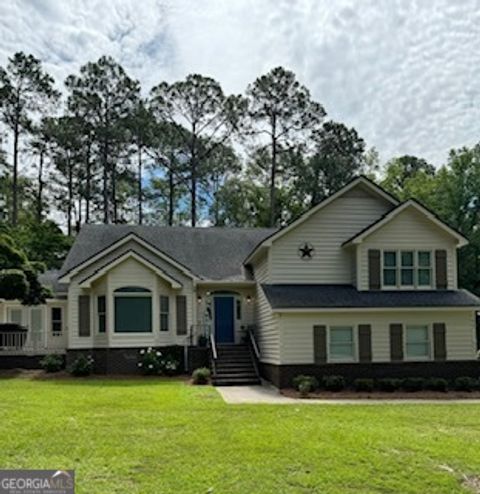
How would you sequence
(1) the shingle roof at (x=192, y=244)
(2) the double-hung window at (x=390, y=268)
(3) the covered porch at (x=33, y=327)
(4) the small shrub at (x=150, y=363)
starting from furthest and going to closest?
(1) the shingle roof at (x=192, y=244) < (3) the covered porch at (x=33, y=327) < (4) the small shrub at (x=150, y=363) < (2) the double-hung window at (x=390, y=268)

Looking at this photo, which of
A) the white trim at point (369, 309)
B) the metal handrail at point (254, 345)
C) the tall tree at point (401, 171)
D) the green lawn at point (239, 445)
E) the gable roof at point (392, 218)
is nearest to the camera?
the green lawn at point (239, 445)

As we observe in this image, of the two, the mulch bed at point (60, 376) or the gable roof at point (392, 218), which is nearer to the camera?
the gable roof at point (392, 218)

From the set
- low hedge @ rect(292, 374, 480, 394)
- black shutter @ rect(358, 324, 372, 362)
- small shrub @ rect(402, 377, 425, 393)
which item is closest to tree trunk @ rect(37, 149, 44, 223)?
black shutter @ rect(358, 324, 372, 362)

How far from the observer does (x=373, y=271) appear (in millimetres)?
20875

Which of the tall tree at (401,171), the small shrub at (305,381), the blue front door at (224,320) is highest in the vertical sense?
the tall tree at (401,171)

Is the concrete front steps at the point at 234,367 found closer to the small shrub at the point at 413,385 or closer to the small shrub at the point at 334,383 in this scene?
the small shrub at the point at 334,383

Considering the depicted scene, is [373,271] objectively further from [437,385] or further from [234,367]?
[234,367]

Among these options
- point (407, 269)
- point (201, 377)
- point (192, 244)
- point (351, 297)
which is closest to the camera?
point (201, 377)

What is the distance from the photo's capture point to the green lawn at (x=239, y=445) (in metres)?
7.18

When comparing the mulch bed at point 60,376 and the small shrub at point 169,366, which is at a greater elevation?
the small shrub at point 169,366

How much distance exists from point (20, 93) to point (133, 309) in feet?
72.0

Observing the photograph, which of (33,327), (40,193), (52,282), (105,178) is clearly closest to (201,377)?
(33,327)

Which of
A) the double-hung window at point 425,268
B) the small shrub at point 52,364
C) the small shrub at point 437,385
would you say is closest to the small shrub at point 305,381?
the small shrub at point 437,385

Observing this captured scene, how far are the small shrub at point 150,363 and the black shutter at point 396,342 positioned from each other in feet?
26.4
